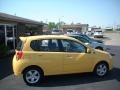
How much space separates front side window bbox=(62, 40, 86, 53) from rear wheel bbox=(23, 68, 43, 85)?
136 cm

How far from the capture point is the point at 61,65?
8.60 m

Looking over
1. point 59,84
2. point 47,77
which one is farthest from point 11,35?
point 59,84

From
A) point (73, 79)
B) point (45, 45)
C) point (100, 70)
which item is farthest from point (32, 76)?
point (100, 70)

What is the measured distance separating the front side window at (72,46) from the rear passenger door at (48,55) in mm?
292

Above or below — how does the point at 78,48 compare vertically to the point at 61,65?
above

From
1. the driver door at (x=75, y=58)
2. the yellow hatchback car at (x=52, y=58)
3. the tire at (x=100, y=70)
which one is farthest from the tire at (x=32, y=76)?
the tire at (x=100, y=70)

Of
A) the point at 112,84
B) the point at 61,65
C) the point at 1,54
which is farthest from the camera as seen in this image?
the point at 1,54

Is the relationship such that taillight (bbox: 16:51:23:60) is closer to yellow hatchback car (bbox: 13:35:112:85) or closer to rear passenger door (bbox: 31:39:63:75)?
yellow hatchback car (bbox: 13:35:112:85)

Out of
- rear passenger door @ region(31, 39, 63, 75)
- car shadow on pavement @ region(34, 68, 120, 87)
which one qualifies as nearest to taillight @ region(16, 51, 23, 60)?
rear passenger door @ region(31, 39, 63, 75)

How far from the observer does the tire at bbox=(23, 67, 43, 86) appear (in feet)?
27.3

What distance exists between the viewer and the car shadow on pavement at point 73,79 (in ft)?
27.5

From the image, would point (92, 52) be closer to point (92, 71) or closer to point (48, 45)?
point (92, 71)

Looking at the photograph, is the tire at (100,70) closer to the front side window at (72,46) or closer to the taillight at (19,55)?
the front side window at (72,46)

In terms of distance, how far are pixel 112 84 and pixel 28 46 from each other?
10.8 ft
